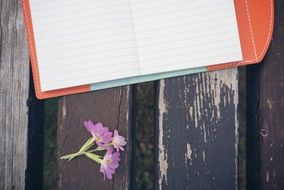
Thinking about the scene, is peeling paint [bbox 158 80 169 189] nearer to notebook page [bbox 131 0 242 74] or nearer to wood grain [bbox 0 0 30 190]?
notebook page [bbox 131 0 242 74]

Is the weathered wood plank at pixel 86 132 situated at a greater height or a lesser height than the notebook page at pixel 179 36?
lesser

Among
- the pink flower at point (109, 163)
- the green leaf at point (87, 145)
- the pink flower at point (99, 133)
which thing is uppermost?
the pink flower at point (99, 133)

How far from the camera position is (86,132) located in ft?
3.58

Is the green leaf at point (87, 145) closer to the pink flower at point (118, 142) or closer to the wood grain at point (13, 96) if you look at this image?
the pink flower at point (118, 142)

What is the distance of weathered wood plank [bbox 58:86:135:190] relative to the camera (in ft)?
3.56

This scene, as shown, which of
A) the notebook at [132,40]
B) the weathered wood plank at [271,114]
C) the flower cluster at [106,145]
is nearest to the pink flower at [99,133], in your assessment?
the flower cluster at [106,145]

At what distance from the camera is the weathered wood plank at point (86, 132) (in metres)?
1.08

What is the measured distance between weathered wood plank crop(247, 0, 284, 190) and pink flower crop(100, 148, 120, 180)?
41 centimetres

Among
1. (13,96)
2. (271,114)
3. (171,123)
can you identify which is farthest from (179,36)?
(13,96)

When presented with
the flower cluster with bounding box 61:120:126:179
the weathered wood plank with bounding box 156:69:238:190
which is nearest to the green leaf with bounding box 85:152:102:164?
the flower cluster with bounding box 61:120:126:179

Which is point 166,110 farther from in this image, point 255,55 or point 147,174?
point 147,174

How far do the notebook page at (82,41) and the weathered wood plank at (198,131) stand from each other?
0.47 ft

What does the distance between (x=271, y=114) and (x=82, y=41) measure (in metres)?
0.57

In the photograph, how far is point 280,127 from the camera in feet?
3.62
